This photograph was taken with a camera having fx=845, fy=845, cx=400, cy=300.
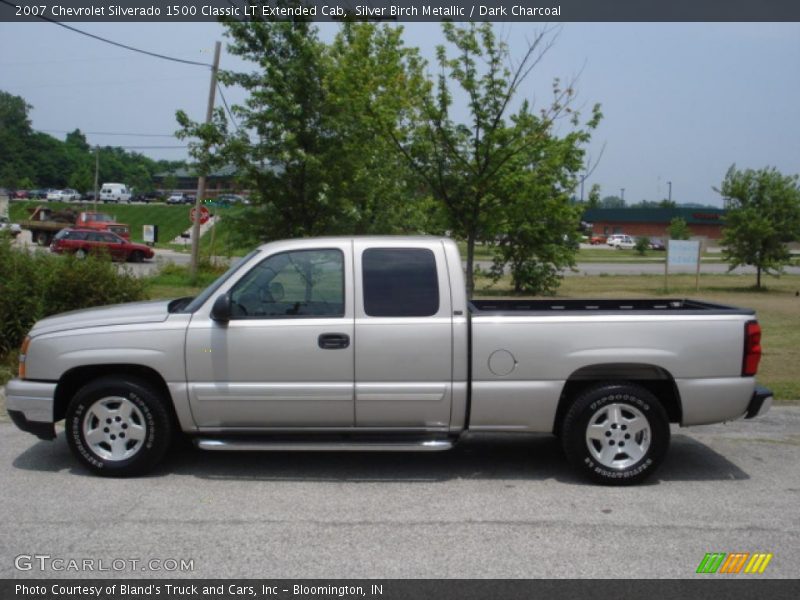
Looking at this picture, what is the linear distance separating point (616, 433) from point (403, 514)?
1769 millimetres

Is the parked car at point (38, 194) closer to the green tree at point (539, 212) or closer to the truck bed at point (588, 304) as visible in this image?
the green tree at point (539, 212)

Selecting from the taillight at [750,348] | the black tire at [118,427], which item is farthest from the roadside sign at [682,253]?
A: the black tire at [118,427]

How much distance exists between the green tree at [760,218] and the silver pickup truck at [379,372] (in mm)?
24339

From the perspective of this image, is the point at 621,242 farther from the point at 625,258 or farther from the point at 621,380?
the point at 621,380

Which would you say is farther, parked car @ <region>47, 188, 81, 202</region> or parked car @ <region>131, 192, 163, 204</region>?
parked car @ <region>131, 192, 163, 204</region>

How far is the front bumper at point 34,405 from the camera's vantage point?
6.26m

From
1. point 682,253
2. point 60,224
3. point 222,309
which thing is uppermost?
point 222,309

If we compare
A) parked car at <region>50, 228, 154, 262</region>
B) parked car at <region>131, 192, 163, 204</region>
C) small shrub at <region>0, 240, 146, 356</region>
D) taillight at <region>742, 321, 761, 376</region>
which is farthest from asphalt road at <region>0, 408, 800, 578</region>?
parked car at <region>131, 192, 163, 204</region>

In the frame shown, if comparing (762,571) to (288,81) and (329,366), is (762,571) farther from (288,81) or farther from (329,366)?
(288,81)

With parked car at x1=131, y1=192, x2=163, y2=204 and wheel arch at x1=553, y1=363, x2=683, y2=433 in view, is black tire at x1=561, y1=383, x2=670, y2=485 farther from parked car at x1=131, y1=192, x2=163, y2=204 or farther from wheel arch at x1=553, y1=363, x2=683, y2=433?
parked car at x1=131, y1=192, x2=163, y2=204

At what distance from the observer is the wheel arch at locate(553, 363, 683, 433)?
20.5 feet

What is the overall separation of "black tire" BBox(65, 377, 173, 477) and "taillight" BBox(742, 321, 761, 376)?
14.1 ft

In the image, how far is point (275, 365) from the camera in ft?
20.2

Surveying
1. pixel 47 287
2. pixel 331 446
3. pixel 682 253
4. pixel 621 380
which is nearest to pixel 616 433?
pixel 621 380
